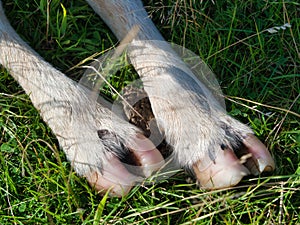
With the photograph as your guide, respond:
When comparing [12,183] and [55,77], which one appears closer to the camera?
[12,183]

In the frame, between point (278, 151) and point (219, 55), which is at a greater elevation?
point (219, 55)

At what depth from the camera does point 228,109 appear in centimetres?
279

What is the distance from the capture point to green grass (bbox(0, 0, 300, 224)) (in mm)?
2467

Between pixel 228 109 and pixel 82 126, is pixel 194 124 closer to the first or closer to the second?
pixel 228 109

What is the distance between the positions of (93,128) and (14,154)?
0.38 metres

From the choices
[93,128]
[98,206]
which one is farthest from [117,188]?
[93,128]

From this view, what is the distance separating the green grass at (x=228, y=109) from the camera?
247 centimetres

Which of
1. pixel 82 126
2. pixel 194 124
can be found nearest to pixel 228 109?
pixel 194 124

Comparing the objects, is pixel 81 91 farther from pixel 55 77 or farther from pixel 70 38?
pixel 70 38

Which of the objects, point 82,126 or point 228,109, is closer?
point 82,126

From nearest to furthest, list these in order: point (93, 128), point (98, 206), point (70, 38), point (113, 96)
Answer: point (98, 206) → point (93, 128) → point (113, 96) → point (70, 38)

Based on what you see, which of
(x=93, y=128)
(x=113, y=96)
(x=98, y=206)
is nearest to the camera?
(x=98, y=206)

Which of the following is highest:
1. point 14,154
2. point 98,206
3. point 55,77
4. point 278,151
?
point 55,77

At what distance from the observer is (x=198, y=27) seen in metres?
3.05
